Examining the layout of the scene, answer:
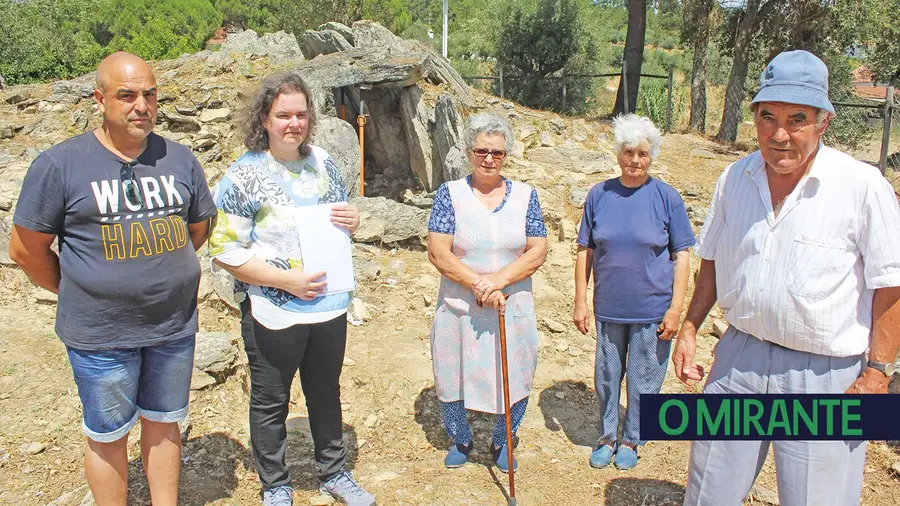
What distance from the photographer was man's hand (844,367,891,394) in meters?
2.22

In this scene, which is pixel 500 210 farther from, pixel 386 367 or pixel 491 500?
pixel 386 367

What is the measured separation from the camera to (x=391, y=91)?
33.6ft

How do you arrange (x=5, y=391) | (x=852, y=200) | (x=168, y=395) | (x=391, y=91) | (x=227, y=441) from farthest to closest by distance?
(x=391, y=91) → (x=5, y=391) → (x=227, y=441) → (x=168, y=395) → (x=852, y=200)

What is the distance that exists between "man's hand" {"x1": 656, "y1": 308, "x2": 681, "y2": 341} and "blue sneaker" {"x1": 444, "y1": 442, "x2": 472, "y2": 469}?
4.02ft

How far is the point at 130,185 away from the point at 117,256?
277mm

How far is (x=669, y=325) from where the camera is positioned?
3.65m

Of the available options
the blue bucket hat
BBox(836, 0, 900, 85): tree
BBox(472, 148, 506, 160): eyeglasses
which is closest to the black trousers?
BBox(472, 148, 506, 160): eyeglasses

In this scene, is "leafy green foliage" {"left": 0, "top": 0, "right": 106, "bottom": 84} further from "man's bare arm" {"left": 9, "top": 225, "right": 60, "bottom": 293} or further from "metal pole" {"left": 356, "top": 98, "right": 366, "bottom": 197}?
"man's bare arm" {"left": 9, "top": 225, "right": 60, "bottom": 293}

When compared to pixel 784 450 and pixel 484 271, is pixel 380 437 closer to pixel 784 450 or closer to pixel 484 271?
pixel 484 271

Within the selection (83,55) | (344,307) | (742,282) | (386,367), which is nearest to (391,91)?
(386,367)

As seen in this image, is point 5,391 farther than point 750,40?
No

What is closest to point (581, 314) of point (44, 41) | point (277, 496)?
point (277, 496)

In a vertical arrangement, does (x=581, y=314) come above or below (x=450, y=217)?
below

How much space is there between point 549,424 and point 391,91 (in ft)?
22.8
